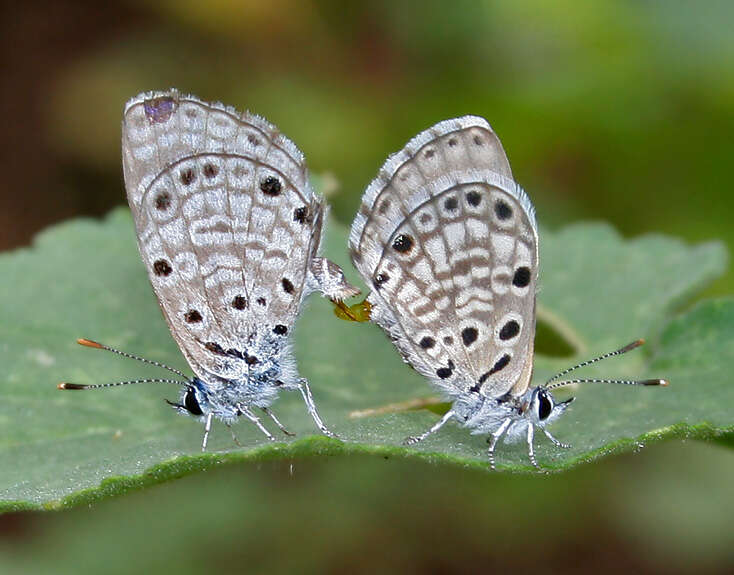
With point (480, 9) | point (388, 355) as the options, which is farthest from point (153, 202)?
point (480, 9)

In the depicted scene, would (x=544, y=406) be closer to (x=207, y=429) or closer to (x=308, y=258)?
(x=308, y=258)

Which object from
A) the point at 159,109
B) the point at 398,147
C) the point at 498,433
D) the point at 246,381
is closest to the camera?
the point at 498,433

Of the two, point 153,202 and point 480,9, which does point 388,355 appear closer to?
point 153,202

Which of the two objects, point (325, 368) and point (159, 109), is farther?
point (325, 368)

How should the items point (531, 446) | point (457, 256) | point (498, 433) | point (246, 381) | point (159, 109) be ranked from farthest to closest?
point (246, 381)
point (159, 109)
point (457, 256)
point (498, 433)
point (531, 446)

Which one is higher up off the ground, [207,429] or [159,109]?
[159,109]

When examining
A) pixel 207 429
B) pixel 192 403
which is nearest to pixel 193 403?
pixel 192 403

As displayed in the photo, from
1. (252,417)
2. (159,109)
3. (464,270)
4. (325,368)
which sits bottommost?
(252,417)
